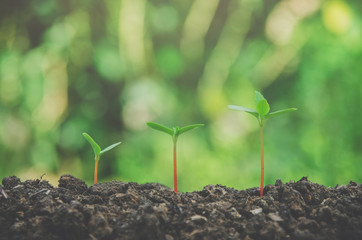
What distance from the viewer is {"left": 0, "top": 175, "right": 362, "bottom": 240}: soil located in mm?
722

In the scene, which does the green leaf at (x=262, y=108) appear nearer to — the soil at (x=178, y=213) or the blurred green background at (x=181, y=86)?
the soil at (x=178, y=213)

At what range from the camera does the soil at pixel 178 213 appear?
0.72m

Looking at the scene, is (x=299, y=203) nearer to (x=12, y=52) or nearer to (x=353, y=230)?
(x=353, y=230)

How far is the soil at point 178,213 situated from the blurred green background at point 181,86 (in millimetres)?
1341

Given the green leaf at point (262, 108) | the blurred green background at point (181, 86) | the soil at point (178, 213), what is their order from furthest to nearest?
the blurred green background at point (181, 86) < the green leaf at point (262, 108) < the soil at point (178, 213)

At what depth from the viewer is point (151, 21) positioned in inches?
97.5

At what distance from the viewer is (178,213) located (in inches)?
31.1

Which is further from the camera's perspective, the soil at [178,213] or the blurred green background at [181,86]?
the blurred green background at [181,86]

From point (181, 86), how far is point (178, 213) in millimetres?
1704

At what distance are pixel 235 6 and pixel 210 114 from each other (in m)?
0.70

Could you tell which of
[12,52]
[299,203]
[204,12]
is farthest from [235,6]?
[299,203]

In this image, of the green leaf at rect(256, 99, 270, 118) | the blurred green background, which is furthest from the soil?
the blurred green background

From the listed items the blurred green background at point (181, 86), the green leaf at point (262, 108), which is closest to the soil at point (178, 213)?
the green leaf at point (262, 108)

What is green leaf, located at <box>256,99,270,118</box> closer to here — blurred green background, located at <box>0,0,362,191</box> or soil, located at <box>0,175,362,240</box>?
soil, located at <box>0,175,362,240</box>
